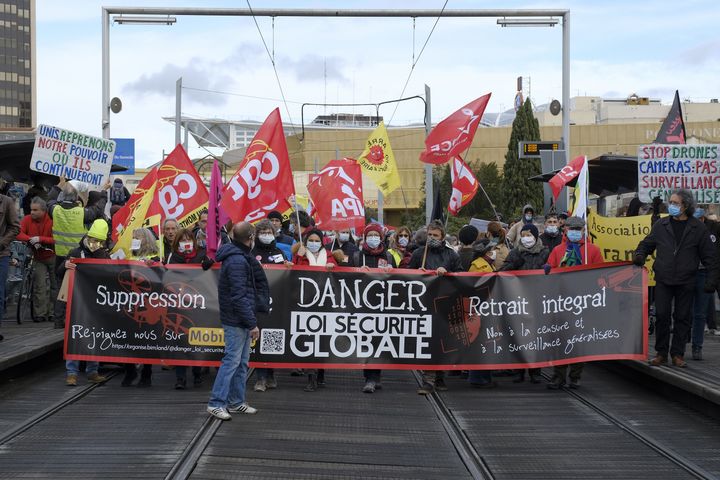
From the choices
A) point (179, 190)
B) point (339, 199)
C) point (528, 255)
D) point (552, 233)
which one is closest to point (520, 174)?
point (339, 199)

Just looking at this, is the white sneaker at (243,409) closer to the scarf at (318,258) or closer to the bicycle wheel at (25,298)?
the scarf at (318,258)

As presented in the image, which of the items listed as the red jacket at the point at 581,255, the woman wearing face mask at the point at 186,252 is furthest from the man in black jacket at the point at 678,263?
the woman wearing face mask at the point at 186,252

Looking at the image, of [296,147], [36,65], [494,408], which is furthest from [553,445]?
[36,65]

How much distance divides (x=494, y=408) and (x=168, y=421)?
3252 millimetres

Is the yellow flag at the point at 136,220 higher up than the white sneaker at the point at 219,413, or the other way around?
the yellow flag at the point at 136,220

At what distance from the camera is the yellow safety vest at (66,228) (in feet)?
48.3

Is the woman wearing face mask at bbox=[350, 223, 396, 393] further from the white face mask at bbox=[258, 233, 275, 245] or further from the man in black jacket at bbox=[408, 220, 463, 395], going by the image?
the white face mask at bbox=[258, 233, 275, 245]

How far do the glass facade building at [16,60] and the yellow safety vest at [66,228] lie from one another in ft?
387

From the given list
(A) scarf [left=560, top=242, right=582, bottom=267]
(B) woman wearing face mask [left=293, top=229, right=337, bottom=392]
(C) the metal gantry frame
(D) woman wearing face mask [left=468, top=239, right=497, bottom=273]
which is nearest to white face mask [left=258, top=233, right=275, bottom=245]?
(B) woman wearing face mask [left=293, top=229, right=337, bottom=392]

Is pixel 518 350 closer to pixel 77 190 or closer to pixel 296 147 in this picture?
pixel 77 190

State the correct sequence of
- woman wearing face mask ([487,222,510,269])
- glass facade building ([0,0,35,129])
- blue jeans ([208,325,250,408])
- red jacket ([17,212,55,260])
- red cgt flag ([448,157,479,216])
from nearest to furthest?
blue jeans ([208,325,250,408]), woman wearing face mask ([487,222,510,269]), red jacket ([17,212,55,260]), red cgt flag ([448,157,479,216]), glass facade building ([0,0,35,129])

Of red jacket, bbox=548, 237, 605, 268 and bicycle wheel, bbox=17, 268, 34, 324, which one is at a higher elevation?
red jacket, bbox=548, 237, 605, 268

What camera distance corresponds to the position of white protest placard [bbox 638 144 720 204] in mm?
14188

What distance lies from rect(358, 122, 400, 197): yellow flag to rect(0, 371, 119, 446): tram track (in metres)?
12.6
